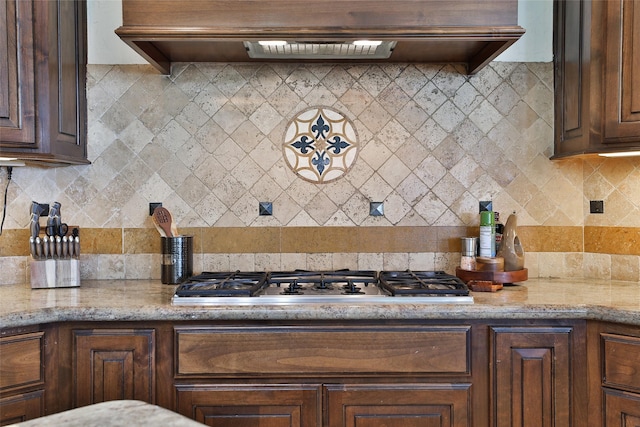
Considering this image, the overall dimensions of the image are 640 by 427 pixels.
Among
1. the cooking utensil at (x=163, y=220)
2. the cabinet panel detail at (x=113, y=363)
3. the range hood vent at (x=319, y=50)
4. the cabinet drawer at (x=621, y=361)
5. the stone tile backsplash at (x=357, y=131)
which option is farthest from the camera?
the stone tile backsplash at (x=357, y=131)

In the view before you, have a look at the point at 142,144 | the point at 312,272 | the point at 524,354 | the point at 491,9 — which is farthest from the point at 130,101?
the point at 524,354

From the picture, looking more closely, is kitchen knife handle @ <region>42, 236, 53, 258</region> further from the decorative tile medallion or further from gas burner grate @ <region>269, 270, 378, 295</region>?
the decorative tile medallion

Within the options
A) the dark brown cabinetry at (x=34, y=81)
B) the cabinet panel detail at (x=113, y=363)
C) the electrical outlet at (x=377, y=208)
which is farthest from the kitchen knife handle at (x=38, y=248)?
the electrical outlet at (x=377, y=208)

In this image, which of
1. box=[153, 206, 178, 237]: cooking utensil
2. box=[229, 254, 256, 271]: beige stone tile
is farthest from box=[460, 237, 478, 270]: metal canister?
box=[153, 206, 178, 237]: cooking utensil

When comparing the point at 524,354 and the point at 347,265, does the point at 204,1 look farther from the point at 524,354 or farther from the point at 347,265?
the point at 524,354

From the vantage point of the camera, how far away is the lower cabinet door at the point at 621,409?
1.67 meters

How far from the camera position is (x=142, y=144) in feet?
7.98

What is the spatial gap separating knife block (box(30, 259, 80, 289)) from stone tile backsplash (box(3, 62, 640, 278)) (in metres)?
0.24

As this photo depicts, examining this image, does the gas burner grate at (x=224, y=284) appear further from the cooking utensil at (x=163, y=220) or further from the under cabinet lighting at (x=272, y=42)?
the under cabinet lighting at (x=272, y=42)

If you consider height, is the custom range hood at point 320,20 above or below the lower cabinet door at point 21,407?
above

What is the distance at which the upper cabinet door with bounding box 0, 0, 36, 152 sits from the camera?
1.97 m

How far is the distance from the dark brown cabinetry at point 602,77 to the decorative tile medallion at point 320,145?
0.93 meters

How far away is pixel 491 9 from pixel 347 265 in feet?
3.99

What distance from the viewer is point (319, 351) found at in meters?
1.75
